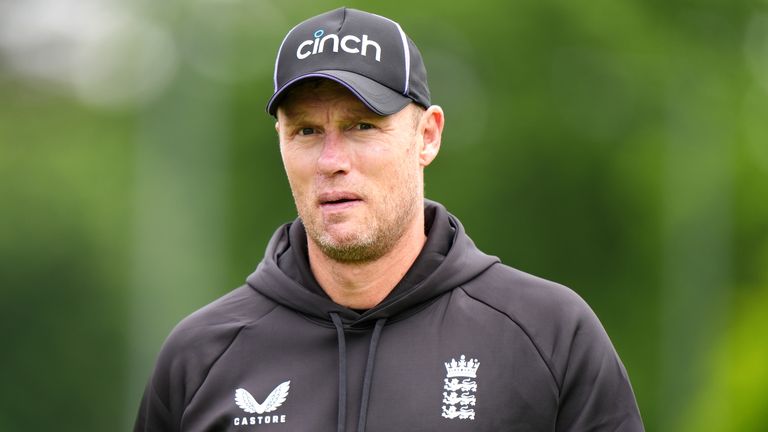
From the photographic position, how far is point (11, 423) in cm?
2173

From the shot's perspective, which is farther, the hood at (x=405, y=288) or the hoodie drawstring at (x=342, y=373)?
the hood at (x=405, y=288)

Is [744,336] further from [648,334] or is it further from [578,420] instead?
[648,334]

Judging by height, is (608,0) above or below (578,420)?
above

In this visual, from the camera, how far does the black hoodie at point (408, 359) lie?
161 inches

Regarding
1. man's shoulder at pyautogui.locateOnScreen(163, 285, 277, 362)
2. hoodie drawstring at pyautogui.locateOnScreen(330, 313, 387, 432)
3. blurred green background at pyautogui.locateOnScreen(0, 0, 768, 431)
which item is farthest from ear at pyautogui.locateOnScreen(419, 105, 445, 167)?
blurred green background at pyautogui.locateOnScreen(0, 0, 768, 431)

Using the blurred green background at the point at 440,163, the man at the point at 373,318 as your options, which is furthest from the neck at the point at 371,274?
the blurred green background at the point at 440,163

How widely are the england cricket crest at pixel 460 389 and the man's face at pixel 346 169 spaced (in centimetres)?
40

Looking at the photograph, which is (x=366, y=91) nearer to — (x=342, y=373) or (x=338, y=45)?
(x=338, y=45)

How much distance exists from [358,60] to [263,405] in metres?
0.96

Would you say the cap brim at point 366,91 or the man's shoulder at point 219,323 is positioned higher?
the cap brim at point 366,91

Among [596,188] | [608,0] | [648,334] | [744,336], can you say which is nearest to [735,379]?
[744,336]

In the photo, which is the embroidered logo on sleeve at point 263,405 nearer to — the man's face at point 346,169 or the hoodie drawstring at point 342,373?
the hoodie drawstring at point 342,373

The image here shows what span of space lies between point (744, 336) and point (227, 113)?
1356 centimetres

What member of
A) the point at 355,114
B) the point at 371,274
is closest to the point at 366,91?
the point at 355,114
